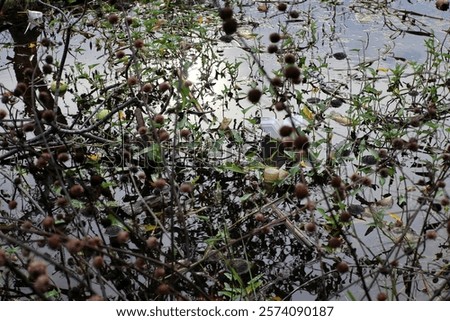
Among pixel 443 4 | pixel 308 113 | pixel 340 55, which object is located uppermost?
pixel 443 4

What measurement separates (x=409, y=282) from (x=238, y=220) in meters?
0.64

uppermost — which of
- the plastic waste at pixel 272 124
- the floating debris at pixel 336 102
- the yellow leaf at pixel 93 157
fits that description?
the yellow leaf at pixel 93 157

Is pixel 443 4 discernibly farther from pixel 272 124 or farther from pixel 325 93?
pixel 272 124

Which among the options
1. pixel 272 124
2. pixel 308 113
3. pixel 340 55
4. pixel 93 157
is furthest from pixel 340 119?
pixel 93 157

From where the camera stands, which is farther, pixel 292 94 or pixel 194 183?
pixel 292 94

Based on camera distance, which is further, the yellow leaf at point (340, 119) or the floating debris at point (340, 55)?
the floating debris at point (340, 55)

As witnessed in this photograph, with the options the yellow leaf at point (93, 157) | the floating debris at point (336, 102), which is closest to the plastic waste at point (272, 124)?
the floating debris at point (336, 102)

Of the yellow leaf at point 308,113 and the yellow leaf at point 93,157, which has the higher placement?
the yellow leaf at point 93,157

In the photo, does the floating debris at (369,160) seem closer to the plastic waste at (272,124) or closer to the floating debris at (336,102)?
the plastic waste at (272,124)

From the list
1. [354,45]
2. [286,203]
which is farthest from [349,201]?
[354,45]

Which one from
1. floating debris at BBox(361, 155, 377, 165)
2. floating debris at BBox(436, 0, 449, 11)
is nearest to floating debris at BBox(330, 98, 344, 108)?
floating debris at BBox(361, 155, 377, 165)

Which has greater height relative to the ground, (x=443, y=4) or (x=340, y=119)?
(x=443, y=4)
